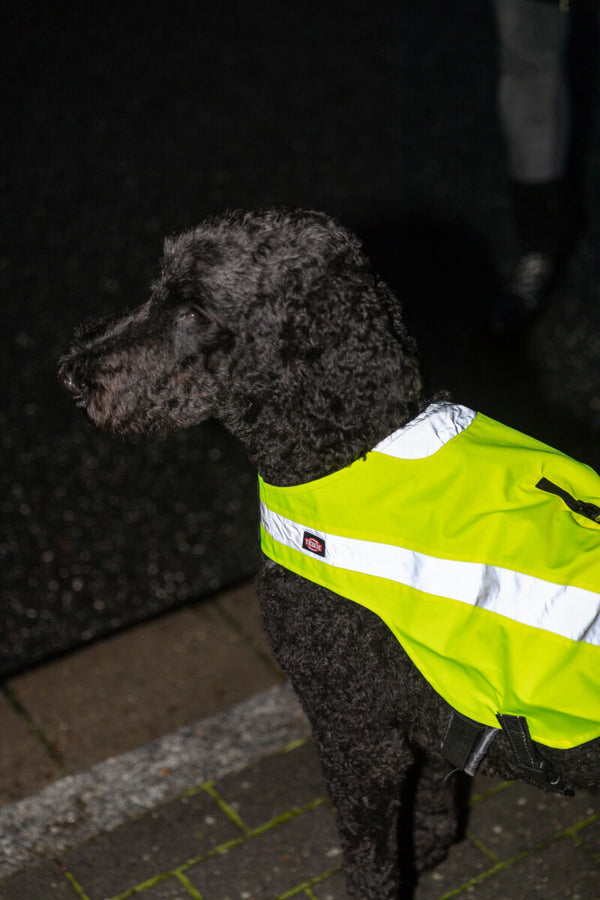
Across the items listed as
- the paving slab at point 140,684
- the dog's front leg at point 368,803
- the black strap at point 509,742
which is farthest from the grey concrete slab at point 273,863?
the black strap at point 509,742

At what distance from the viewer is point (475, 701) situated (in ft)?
7.85

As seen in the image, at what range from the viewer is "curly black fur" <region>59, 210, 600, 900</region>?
2.42m

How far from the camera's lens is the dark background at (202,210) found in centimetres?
475

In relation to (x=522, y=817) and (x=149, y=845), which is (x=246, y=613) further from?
(x=522, y=817)

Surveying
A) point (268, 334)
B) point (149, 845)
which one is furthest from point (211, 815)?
point (268, 334)

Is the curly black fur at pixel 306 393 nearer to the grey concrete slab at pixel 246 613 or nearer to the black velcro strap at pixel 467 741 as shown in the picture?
the black velcro strap at pixel 467 741

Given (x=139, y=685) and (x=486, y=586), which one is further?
(x=139, y=685)

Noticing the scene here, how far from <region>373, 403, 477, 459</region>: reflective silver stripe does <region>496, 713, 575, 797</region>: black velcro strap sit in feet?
2.07

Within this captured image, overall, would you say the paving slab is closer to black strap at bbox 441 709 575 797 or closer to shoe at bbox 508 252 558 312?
black strap at bbox 441 709 575 797

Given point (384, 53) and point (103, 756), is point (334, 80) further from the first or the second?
point (103, 756)

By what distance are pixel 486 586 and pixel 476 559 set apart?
0.22ft

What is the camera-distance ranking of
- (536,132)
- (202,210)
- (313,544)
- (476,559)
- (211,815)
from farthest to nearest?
(202,210) → (536,132) → (211,815) → (313,544) → (476,559)

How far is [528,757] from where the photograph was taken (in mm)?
2414

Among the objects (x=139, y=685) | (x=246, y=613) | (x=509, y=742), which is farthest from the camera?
(x=246, y=613)
